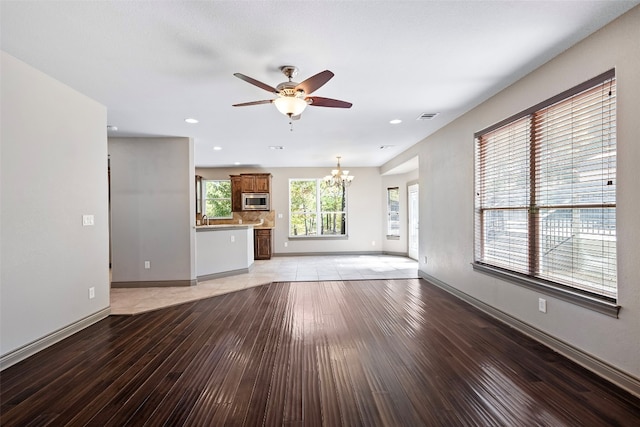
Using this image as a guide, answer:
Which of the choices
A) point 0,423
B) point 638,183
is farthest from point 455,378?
point 0,423

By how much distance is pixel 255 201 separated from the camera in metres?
8.72

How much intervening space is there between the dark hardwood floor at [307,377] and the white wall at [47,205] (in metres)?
0.40

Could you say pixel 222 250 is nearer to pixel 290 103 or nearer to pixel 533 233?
pixel 290 103

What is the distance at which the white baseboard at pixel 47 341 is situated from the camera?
2.59 meters

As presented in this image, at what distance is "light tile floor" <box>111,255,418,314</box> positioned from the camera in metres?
4.57

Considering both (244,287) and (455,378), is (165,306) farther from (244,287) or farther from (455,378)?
(455,378)

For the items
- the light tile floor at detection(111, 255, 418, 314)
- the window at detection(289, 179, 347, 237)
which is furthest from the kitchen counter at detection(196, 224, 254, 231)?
the window at detection(289, 179, 347, 237)

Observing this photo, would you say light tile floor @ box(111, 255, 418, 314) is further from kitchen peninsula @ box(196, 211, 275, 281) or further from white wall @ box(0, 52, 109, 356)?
white wall @ box(0, 52, 109, 356)

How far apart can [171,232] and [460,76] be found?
492 centimetres

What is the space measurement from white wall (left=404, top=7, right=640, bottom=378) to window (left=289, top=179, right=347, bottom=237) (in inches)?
191

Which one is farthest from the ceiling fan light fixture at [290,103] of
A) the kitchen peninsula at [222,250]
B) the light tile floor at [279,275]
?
the kitchen peninsula at [222,250]

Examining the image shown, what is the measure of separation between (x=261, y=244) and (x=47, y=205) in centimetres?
579

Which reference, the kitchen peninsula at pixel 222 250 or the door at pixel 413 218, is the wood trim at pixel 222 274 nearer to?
the kitchen peninsula at pixel 222 250

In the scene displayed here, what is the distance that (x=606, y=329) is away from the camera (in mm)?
2326
